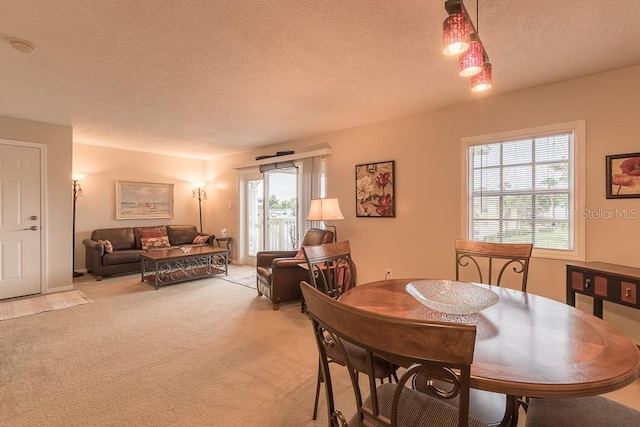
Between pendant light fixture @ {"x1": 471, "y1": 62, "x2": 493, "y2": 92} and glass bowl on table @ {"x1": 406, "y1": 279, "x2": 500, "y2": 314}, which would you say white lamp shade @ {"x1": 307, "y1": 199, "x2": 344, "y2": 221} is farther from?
pendant light fixture @ {"x1": 471, "y1": 62, "x2": 493, "y2": 92}

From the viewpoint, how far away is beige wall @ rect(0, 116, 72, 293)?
408cm

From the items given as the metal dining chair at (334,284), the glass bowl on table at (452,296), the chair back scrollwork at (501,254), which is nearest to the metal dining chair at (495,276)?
the chair back scrollwork at (501,254)

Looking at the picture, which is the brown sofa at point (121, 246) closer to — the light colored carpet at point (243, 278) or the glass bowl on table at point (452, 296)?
the light colored carpet at point (243, 278)

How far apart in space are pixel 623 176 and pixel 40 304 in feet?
20.8

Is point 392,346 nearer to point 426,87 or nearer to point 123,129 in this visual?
point 426,87

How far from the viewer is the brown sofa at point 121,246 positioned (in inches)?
196

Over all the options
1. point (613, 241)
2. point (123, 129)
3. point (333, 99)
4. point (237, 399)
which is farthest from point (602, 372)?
point (123, 129)

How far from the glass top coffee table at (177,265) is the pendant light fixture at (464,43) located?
440 centimetres

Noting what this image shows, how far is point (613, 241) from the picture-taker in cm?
254

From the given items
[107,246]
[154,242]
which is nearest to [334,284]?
[107,246]

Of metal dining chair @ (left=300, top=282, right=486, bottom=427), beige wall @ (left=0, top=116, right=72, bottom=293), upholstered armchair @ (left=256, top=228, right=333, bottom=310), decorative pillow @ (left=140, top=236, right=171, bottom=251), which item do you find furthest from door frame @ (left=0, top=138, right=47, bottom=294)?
metal dining chair @ (left=300, top=282, right=486, bottom=427)

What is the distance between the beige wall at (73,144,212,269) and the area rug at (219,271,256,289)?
99.3 inches

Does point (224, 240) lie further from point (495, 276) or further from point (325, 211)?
point (495, 276)

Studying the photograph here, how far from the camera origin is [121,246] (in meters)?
5.57
